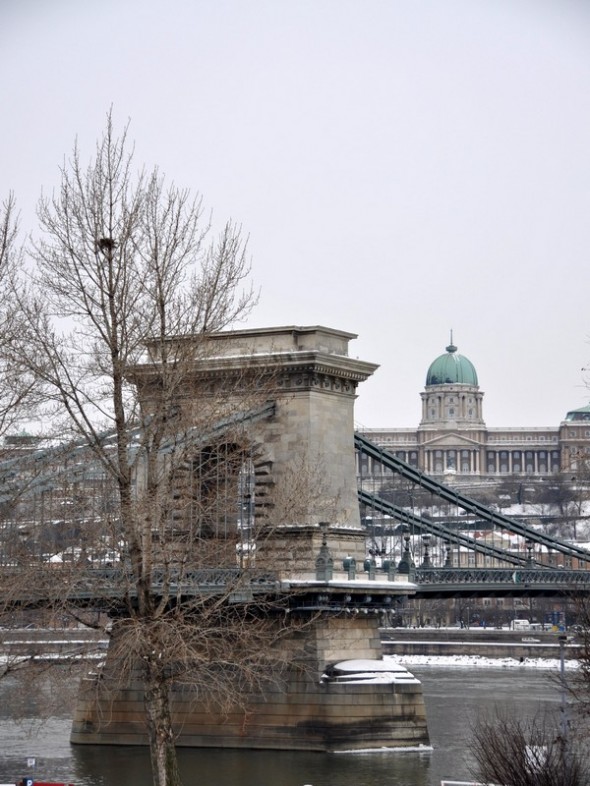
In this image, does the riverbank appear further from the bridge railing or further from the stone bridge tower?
the stone bridge tower

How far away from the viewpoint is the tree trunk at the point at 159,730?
26141 mm

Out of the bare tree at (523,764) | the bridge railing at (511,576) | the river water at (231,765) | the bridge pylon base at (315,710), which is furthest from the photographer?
the bridge railing at (511,576)

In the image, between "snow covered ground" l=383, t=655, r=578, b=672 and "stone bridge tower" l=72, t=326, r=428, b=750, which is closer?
"stone bridge tower" l=72, t=326, r=428, b=750

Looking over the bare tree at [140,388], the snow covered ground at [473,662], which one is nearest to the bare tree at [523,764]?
the bare tree at [140,388]

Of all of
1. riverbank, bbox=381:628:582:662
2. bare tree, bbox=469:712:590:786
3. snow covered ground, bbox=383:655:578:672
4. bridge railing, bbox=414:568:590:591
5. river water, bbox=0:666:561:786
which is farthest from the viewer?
riverbank, bbox=381:628:582:662

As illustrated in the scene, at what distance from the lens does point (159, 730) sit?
26375mm

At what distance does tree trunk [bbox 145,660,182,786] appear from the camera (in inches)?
1029

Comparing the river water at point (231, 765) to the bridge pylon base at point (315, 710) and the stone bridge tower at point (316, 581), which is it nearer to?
the bridge pylon base at point (315, 710)

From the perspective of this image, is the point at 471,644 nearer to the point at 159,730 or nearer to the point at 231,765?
the point at 231,765

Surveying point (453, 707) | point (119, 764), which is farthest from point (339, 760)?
point (453, 707)

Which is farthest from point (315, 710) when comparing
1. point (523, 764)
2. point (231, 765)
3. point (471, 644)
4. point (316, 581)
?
point (471, 644)

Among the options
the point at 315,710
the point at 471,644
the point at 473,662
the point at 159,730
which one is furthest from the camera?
the point at 471,644

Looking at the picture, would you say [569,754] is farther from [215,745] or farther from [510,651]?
[510,651]

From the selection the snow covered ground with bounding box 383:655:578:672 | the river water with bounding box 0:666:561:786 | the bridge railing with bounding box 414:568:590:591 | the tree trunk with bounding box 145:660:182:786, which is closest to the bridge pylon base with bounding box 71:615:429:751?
the river water with bounding box 0:666:561:786
